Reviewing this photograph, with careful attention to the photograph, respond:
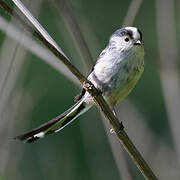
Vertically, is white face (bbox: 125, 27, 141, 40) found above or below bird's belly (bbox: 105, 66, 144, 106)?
above

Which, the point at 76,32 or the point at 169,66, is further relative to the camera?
Result: the point at 169,66

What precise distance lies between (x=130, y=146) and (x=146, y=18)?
3105 millimetres

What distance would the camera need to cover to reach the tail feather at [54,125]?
7.62 feet

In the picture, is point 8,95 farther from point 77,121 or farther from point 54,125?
point 77,121

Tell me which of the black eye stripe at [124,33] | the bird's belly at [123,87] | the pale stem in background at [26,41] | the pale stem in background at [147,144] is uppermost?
the black eye stripe at [124,33]

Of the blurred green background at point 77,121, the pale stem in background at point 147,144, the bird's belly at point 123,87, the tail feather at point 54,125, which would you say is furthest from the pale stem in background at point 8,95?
the pale stem in background at point 147,144

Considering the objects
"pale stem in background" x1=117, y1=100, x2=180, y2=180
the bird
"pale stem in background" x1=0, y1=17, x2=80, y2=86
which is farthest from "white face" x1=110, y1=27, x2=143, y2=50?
"pale stem in background" x1=0, y1=17, x2=80, y2=86

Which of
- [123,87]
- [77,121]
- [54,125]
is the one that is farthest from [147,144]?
[77,121]

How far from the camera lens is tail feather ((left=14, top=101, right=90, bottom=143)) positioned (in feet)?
7.62

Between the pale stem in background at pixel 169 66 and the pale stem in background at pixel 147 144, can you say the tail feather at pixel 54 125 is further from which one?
the pale stem in background at pixel 169 66

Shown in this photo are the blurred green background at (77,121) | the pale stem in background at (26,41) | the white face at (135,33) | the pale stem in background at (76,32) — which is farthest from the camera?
the white face at (135,33)

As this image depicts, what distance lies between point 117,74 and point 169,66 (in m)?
0.26

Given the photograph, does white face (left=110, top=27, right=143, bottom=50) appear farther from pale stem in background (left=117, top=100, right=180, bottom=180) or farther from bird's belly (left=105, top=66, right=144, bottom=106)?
pale stem in background (left=117, top=100, right=180, bottom=180)

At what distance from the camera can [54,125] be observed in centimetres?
255
